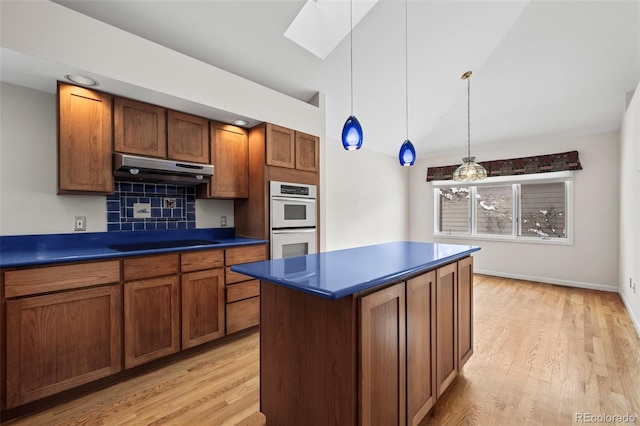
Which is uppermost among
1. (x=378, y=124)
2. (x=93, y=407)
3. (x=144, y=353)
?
(x=378, y=124)

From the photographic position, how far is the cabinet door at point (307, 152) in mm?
3352

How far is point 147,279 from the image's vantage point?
7.24 feet

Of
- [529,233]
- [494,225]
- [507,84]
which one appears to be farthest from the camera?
[494,225]

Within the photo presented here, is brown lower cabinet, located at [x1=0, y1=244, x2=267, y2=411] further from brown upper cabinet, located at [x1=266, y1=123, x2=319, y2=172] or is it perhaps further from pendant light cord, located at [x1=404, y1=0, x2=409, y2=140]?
pendant light cord, located at [x1=404, y1=0, x2=409, y2=140]

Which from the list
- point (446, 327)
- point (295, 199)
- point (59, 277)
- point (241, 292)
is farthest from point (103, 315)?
point (446, 327)

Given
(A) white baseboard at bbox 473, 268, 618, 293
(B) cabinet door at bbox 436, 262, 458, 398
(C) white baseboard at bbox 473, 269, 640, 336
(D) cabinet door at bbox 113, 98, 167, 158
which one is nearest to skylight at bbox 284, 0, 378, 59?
(D) cabinet door at bbox 113, 98, 167, 158

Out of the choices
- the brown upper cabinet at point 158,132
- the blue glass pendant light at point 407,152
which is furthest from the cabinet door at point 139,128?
the blue glass pendant light at point 407,152

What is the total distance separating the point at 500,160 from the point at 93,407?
20.2ft

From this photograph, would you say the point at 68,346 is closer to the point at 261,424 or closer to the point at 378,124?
the point at 261,424

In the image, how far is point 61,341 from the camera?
73.4 inches

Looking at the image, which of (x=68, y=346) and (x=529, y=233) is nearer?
(x=68, y=346)

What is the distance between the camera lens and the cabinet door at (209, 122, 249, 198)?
2.92 m

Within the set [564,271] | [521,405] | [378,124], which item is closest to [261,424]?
[521,405]

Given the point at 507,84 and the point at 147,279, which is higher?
the point at 507,84
